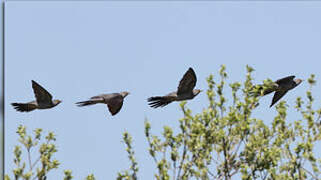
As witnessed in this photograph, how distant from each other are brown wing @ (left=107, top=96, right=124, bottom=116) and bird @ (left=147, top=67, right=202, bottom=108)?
134cm

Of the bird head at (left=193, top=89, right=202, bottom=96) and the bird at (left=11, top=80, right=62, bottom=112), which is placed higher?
the bird at (left=11, top=80, right=62, bottom=112)

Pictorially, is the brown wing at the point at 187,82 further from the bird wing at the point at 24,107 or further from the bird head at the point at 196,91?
the bird wing at the point at 24,107

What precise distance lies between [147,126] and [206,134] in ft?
4.36

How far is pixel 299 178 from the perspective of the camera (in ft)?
42.5

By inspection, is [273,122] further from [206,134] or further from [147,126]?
[147,126]

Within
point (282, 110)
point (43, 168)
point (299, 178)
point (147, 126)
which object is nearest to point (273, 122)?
point (282, 110)

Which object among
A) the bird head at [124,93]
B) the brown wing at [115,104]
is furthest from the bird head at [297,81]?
the brown wing at [115,104]

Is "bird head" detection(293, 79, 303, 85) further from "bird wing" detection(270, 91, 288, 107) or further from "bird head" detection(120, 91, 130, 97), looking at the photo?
"bird head" detection(120, 91, 130, 97)

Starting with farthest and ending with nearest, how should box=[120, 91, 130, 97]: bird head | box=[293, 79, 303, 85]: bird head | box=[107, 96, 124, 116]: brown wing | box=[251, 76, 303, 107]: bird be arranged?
box=[293, 79, 303, 85]: bird head → box=[120, 91, 130, 97]: bird head → box=[251, 76, 303, 107]: bird → box=[107, 96, 124, 116]: brown wing

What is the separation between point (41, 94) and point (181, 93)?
3325 mm

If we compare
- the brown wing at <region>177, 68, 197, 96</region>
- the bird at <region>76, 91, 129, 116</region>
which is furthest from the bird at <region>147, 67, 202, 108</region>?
the bird at <region>76, 91, 129, 116</region>

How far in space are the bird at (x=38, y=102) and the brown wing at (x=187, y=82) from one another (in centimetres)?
315

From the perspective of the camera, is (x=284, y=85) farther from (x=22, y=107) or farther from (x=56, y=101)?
(x=22, y=107)

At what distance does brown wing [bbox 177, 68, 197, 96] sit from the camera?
45.1ft
